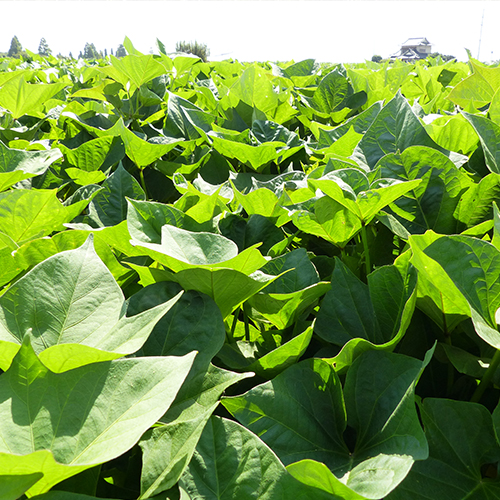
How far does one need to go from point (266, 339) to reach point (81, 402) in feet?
1.62

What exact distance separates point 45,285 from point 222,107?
1.49m

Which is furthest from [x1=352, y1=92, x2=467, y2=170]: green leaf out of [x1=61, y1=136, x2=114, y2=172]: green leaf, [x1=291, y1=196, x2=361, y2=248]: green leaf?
[x1=61, y1=136, x2=114, y2=172]: green leaf

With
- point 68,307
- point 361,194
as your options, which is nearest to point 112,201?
point 68,307

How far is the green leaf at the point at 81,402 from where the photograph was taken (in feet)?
1.84

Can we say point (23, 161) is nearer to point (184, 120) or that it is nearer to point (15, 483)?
point (184, 120)

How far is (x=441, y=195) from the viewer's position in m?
1.06

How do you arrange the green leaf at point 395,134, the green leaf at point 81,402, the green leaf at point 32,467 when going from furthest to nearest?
the green leaf at point 395,134
the green leaf at point 81,402
the green leaf at point 32,467

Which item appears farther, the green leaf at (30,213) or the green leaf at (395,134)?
the green leaf at (395,134)

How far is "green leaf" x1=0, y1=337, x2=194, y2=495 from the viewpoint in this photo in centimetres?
56

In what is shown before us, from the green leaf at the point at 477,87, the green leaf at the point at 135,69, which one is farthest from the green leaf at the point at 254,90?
the green leaf at the point at 477,87

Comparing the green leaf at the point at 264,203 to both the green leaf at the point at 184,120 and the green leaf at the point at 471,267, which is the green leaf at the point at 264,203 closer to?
the green leaf at the point at 471,267

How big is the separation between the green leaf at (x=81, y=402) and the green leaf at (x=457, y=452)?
1.37 ft

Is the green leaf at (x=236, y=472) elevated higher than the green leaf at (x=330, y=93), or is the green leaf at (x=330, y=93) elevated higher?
the green leaf at (x=330, y=93)

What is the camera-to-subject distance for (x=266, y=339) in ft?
3.34
